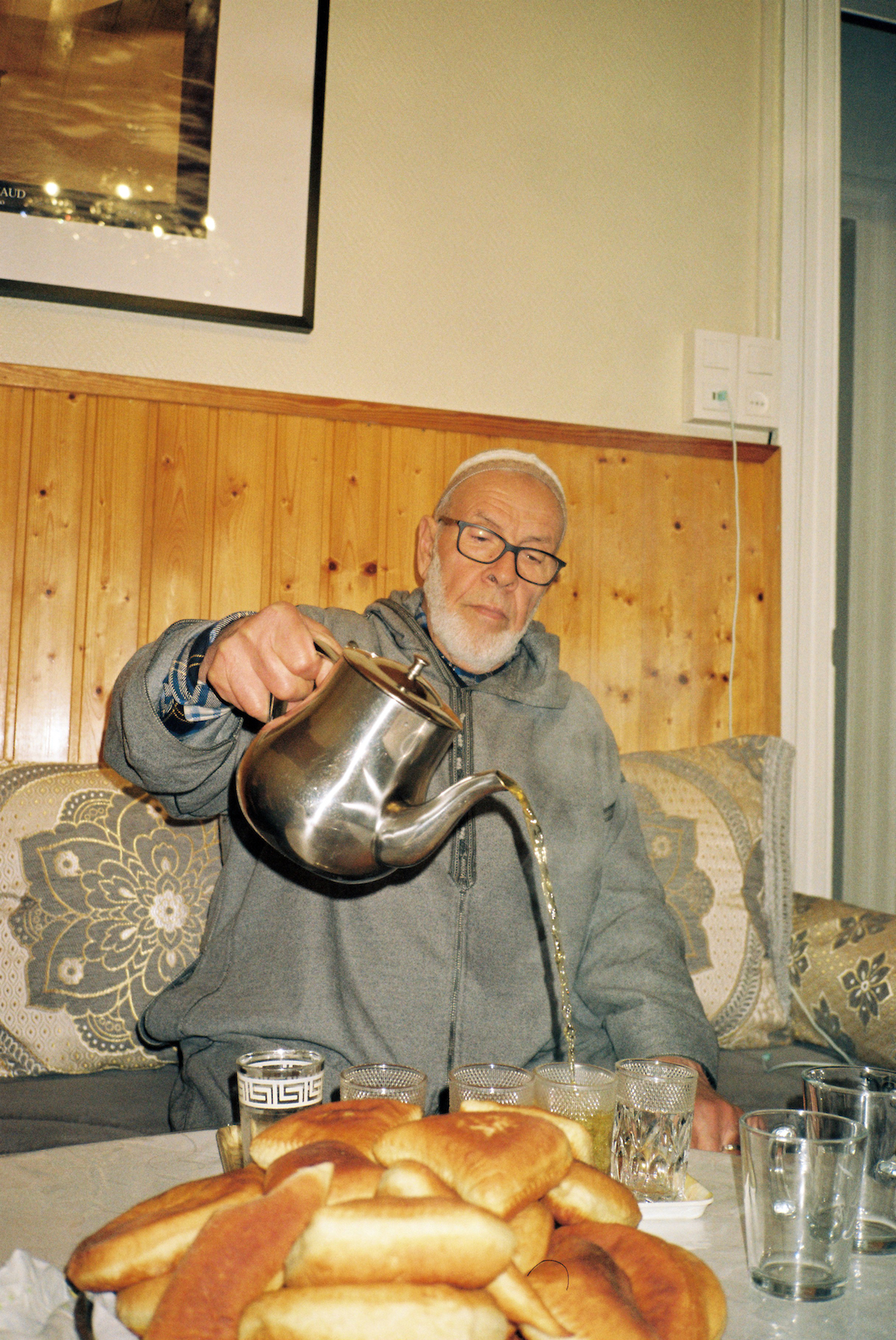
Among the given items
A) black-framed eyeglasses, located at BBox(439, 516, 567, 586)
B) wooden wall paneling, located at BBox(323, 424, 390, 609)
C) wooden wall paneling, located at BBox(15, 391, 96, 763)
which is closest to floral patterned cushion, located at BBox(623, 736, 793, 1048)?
black-framed eyeglasses, located at BBox(439, 516, 567, 586)

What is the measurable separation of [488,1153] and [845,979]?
1.23 metres

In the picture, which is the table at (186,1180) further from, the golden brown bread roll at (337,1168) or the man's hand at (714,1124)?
the man's hand at (714,1124)

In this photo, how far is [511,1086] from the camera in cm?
71

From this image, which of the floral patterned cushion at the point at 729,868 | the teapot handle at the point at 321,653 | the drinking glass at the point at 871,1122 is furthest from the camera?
the floral patterned cushion at the point at 729,868

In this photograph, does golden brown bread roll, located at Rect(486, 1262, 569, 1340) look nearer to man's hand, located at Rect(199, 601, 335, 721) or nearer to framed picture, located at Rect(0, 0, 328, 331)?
man's hand, located at Rect(199, 601, 335, 721)

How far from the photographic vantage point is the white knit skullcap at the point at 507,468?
69.3 inches

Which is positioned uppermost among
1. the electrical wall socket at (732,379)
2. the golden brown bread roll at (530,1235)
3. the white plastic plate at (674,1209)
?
the electrical wall socket at (732,379)

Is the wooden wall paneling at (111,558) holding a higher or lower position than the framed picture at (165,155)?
lower

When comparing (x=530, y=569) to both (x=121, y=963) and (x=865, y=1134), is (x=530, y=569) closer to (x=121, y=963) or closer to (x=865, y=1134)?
(x=121, y=963)

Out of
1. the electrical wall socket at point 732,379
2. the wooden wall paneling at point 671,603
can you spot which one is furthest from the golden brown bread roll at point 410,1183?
the electrical wall socket at point 732,379

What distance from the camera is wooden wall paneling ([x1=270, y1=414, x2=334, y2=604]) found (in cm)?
186

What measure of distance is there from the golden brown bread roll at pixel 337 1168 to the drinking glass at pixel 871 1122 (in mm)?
322

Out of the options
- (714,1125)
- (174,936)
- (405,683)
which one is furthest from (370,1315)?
(174,936)

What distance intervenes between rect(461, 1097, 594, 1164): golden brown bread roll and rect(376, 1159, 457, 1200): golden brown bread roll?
0.38 ft
